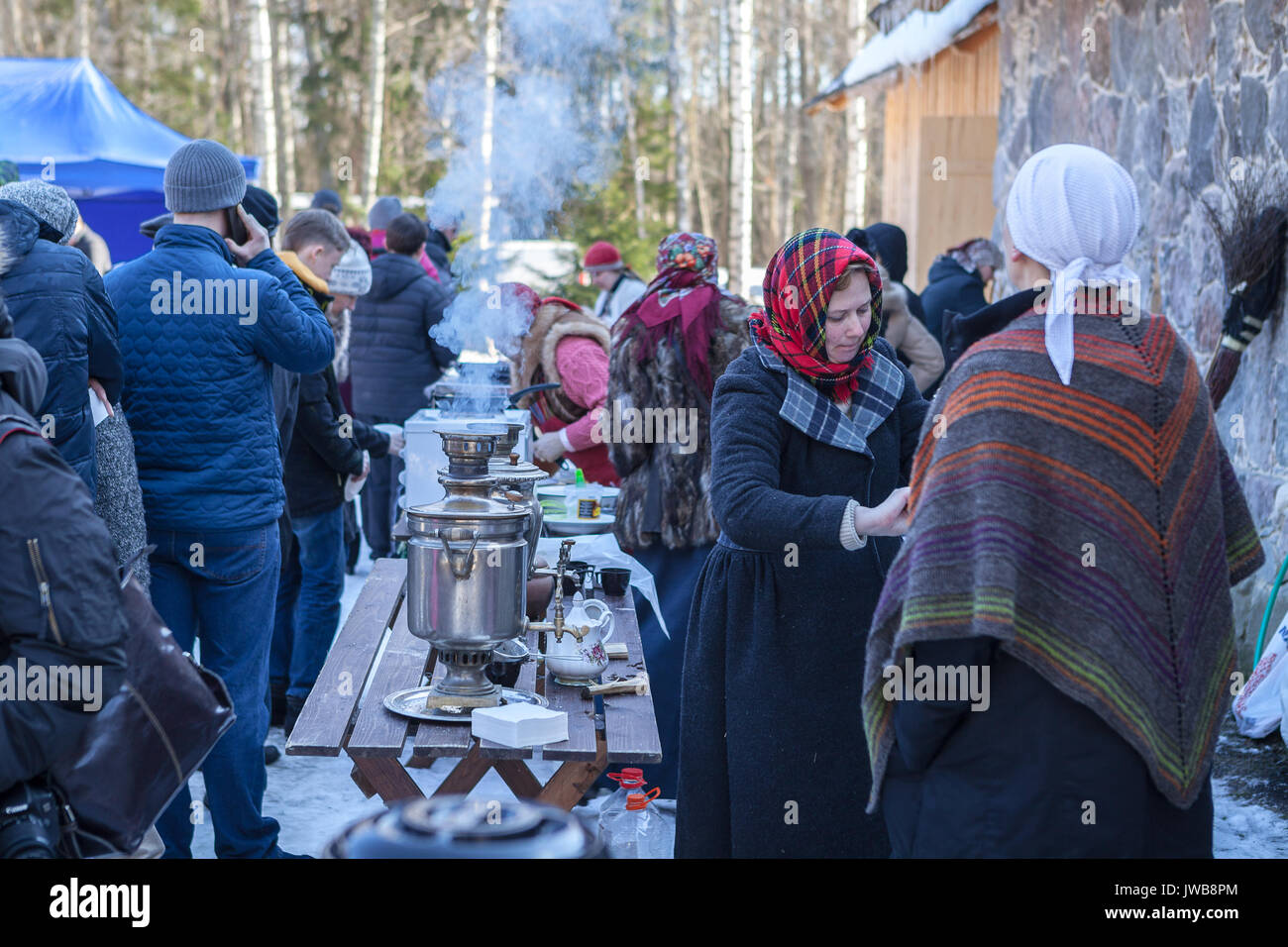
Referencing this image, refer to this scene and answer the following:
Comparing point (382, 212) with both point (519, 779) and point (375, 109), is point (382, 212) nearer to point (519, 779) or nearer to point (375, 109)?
point (519, 779)

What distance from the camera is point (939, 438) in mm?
2113

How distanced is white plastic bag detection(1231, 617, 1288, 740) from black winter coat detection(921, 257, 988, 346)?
3.54 meters

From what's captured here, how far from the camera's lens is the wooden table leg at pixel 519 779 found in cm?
315

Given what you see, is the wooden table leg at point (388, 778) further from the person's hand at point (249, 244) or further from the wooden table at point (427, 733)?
the person's hand at point (249, 244)

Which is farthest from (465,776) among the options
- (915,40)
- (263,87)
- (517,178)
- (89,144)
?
(263,87)

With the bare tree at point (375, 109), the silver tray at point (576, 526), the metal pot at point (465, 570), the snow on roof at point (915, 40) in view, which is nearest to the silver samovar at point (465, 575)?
the metal pot at point (465, 570)

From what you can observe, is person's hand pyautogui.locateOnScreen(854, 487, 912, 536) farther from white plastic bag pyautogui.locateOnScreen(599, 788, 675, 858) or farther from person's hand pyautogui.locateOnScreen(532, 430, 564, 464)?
person's hand pyautogui.locateOnScreen(532, 430, 564, 464)

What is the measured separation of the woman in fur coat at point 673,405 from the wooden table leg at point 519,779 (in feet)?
4.29

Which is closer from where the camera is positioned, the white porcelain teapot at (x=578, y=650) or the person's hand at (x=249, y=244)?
the white porcelain teapot at (x=578, y=650)
